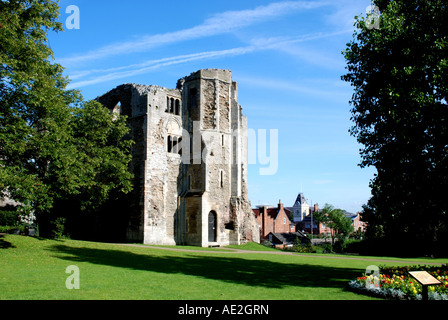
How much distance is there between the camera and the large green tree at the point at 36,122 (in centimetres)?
1858

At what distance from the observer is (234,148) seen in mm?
36344

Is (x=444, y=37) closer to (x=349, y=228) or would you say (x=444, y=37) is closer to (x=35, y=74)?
(x=35, y=74)

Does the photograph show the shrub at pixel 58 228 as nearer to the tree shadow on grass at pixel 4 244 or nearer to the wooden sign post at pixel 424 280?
the tree shadow on grass at pixel 4 244

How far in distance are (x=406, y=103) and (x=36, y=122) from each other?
734 inches

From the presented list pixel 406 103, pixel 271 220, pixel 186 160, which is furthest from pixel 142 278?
pixel 271 220

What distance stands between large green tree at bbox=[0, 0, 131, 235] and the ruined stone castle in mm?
6729

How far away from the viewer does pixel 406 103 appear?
15109 millimetres

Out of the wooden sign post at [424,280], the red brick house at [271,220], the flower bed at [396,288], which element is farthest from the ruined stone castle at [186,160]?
the red brick house at [271,220]

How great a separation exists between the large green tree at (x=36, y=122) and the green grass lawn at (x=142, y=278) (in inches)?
118

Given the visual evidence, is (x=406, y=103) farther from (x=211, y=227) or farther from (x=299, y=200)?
(x=299, y=200)

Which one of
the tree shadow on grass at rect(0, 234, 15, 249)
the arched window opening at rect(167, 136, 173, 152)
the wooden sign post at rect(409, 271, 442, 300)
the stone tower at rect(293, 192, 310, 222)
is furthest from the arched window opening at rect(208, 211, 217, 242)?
the stone tower at rect(293, 192, 310, 222)

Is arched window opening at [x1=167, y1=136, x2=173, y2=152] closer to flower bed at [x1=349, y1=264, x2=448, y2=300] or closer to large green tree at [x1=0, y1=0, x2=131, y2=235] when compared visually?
→ large green tree at [x1=0, y1=0, x2=131, y2=235]

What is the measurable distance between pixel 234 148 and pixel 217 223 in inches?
277

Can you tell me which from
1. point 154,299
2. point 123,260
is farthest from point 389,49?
point 123,260
